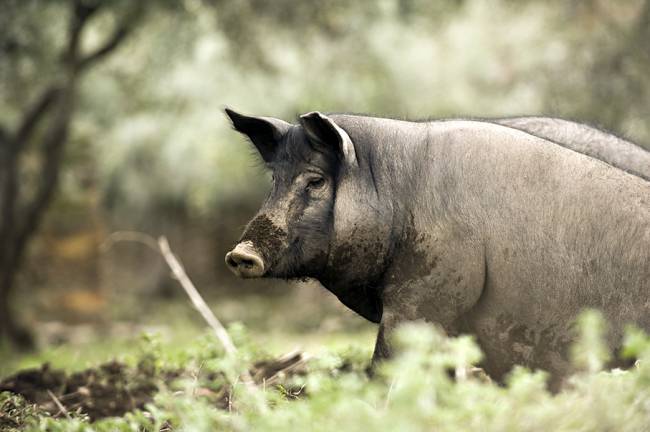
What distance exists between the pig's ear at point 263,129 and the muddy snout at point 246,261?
670 mm

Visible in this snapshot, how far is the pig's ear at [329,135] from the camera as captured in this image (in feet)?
14.3

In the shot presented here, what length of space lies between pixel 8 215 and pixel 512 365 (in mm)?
10718

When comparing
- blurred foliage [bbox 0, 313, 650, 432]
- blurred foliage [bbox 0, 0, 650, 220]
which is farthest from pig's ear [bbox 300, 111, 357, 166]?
blurred foliage [bbox 0, 0, 650, 220]

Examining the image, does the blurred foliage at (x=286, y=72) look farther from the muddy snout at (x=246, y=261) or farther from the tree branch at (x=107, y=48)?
the muddy snout at (x=246, y=261)

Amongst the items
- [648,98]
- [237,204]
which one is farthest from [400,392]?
[237,204]

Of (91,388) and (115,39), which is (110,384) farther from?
(115,39)

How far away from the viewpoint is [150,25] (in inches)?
519

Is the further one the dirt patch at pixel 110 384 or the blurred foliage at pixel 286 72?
the blurred foliage at pixel 286 72

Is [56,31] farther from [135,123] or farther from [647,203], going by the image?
[647,203]

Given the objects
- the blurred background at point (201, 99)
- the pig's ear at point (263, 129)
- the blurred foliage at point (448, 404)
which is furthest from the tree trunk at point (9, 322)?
the blurred foliage at point (448, 404)

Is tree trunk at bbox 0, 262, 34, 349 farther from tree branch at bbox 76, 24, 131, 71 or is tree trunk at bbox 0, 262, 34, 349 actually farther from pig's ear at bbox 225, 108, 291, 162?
pig's ear at bbox 225, 108, 291, 162

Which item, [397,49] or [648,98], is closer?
[648,98]

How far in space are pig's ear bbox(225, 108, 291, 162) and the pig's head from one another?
0.52 feet

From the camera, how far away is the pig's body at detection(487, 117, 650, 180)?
4.60 m
